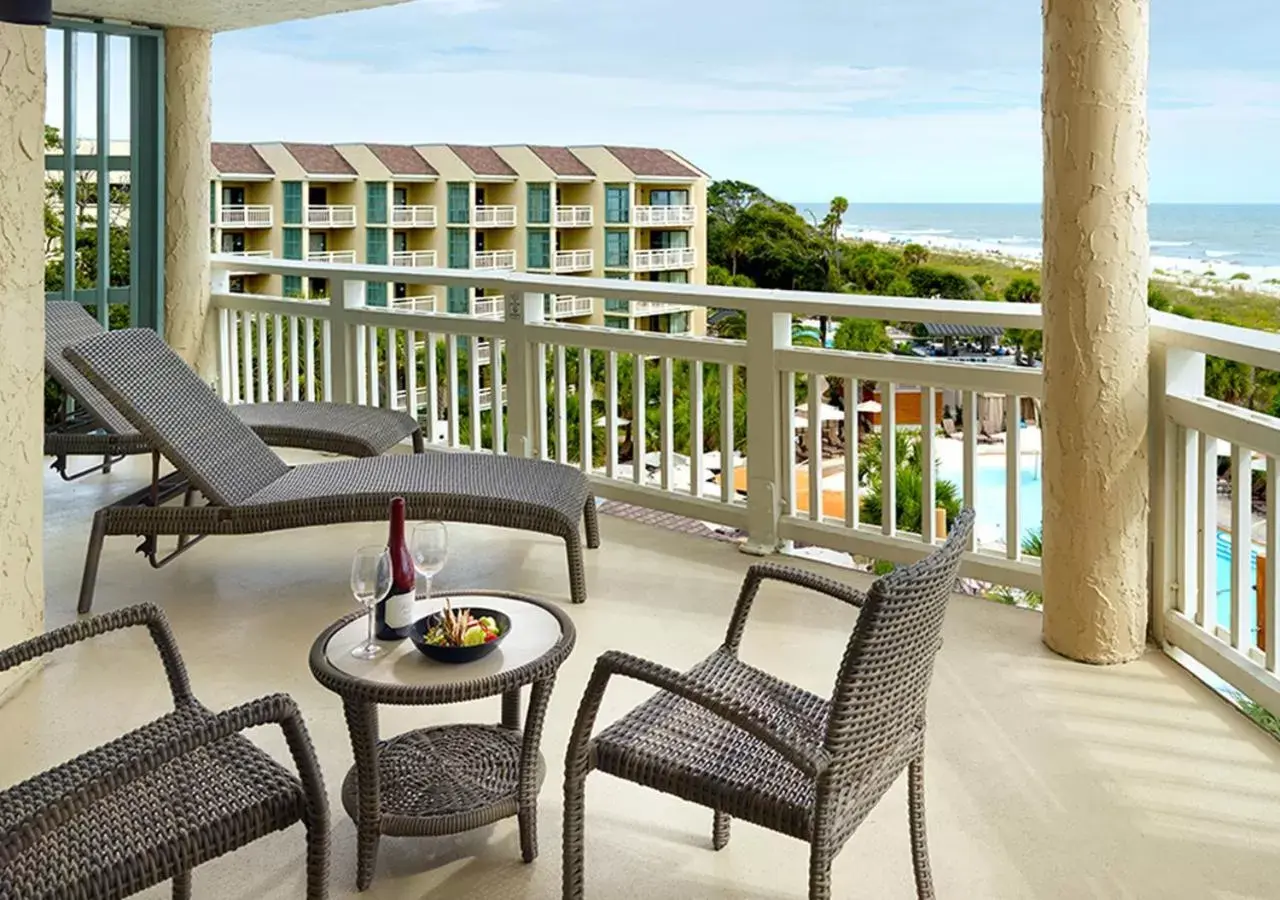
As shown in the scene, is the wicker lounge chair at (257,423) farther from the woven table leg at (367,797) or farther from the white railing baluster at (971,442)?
the woven table leg at (367,797)

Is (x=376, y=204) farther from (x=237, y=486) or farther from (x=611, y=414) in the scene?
(x=237, y=486)

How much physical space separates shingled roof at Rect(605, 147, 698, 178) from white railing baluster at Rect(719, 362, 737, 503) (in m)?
6.77

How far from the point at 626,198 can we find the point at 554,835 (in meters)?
9.74

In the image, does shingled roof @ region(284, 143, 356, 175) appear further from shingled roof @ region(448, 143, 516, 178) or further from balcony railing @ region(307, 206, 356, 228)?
shingled roof @ region(448, 143, 516, 178)

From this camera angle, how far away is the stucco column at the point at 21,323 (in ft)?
10.1

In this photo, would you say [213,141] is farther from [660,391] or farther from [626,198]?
[626,198]

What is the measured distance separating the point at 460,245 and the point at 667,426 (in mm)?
7784

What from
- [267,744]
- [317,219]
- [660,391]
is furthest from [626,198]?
[267,744]

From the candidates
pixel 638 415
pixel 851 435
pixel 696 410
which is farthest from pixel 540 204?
pixel 851 435

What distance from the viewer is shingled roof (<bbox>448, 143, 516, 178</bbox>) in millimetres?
13354

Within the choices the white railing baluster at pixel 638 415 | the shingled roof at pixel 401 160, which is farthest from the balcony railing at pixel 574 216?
the white railing baluster at pixel 638 415

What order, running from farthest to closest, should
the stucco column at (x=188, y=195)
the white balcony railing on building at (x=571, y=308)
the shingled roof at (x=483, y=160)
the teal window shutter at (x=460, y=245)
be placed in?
1. the shingled roof at (x=483, y=160)
2. the teal window shutter at (x=460, y=245)
3. the stucco column at (x=188, y=195)
4. the white balcony railing on building at (x=571, y=308)

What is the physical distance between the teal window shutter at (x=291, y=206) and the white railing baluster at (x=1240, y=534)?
1062 cm

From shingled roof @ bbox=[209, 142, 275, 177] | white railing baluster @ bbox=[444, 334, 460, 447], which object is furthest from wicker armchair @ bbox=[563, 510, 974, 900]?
shingled roof @ bbox=[209, 142, 275, 177]
